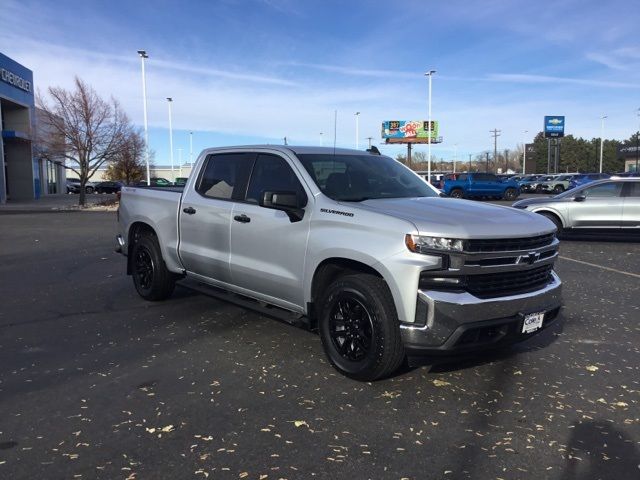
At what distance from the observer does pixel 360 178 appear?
17.0 feet

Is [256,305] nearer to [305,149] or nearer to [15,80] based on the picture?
[305,149]

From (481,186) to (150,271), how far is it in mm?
31482

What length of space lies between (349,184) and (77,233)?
12.9 m

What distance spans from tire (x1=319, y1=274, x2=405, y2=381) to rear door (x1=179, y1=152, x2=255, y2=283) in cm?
157

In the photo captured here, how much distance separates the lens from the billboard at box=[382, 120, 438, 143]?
77312mm

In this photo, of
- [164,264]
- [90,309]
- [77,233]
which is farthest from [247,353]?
[77,233]

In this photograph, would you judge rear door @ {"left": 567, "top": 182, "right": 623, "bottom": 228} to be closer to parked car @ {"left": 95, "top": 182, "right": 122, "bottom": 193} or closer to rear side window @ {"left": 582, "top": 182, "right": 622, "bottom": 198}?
rear side window @ {"left": 582, "top": 182, "right": 622, "bottom": 198}

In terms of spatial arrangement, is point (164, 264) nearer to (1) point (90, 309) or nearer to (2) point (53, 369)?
(1) point (90, 309)

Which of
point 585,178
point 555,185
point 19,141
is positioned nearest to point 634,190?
point 585,178

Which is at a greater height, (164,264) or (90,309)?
(164,264)

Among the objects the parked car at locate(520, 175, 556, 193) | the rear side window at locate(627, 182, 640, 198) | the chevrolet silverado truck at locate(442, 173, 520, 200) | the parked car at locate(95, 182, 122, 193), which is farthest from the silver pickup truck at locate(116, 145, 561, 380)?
the parked car at locate(95, 182, 122, 193)

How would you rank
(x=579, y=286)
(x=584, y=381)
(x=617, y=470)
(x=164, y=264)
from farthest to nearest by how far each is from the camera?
(x=579, y=286) → (x=164, y=264) → (x=584, y=381) → (x=617, y=470)

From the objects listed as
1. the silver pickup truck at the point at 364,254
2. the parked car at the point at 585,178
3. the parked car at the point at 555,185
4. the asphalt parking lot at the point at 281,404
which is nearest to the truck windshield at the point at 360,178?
the silver pickup truck at the point at 364,254

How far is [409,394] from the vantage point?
4082mm
